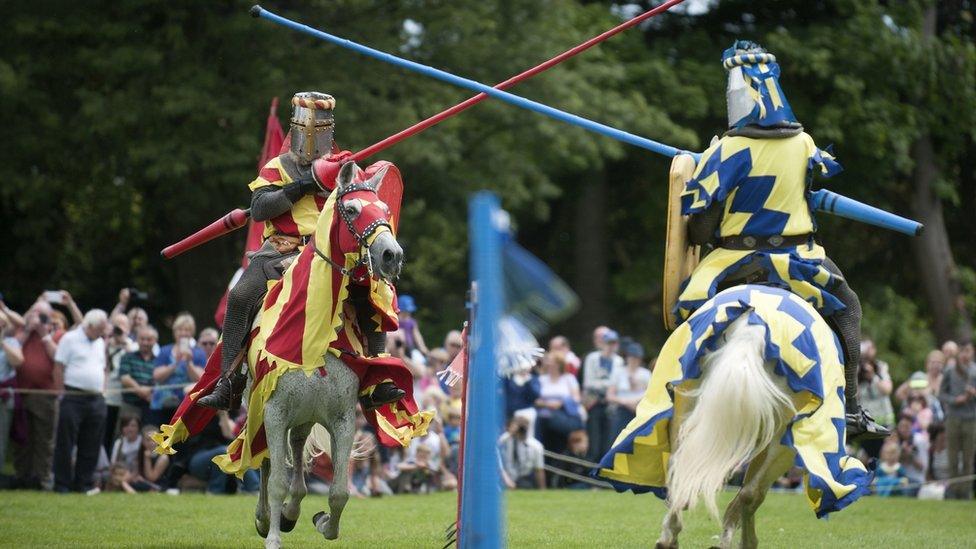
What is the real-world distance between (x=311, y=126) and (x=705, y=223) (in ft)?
9.30

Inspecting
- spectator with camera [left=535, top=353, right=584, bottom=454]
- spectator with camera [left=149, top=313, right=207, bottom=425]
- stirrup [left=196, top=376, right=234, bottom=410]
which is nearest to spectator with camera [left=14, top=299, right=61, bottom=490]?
spectator with camera [left=149, top=313, right=207, bottom=425]

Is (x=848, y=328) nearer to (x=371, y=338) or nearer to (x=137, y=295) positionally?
(x=371, y=338)

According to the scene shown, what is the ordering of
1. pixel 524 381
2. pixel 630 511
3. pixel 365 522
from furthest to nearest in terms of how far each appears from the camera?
pixel 524 381, pixel 630 511, pixel 365 522

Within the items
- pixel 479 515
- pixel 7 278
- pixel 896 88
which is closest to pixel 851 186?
pixel 896 88

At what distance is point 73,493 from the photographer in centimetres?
1456

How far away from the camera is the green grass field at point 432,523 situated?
1063cm

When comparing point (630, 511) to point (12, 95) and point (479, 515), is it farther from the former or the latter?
point (12, 95)

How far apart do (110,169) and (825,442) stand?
14.6 meters

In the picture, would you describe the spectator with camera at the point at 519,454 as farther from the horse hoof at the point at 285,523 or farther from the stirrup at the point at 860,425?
the stirrup at the point at 860,425

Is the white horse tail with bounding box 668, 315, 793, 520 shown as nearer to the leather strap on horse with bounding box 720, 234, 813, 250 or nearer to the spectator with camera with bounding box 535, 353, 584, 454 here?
the leather strap on horse with bounding box 720, 234, 813, 250

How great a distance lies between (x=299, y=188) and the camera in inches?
370

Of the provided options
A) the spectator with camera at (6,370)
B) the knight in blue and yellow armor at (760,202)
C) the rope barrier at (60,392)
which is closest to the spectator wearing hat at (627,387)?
the rope barrier at (60,392)

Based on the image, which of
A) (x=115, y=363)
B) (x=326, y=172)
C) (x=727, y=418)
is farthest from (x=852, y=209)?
(x=115, y=363)

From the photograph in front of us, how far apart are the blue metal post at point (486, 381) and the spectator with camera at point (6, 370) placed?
10211 mm
